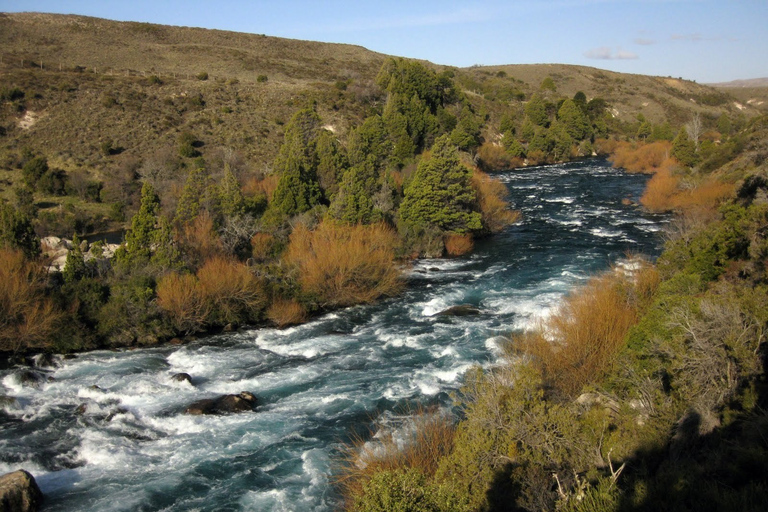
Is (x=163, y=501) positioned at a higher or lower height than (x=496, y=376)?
lower

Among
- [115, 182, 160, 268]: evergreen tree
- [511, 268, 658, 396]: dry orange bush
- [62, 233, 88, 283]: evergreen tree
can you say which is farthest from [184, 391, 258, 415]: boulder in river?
[62, 233, 88, 283]: evergreen tree

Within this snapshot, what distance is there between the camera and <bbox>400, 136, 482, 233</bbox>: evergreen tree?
44.8 m

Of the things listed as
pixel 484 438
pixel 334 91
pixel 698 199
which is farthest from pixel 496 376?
pixel 334 91

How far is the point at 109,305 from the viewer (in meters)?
28.4

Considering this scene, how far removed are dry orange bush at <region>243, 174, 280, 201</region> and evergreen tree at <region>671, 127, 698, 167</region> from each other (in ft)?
159

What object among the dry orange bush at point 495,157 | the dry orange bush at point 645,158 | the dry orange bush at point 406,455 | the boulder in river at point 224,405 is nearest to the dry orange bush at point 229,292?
the boulder in river at point 224,405

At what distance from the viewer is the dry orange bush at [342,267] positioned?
32969mm

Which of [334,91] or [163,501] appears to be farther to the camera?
[334,91]

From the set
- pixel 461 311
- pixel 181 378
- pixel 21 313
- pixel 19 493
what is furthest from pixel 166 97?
pixel 19 493

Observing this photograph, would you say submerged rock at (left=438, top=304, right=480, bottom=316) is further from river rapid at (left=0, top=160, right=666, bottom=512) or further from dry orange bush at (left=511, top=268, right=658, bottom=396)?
dry orange bush at (left=511, top=268, right=658, bottom=396)

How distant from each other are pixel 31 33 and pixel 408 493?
119 m

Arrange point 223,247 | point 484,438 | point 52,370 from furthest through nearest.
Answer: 1. point 223,247
2. point 52,370
3. point 484,438

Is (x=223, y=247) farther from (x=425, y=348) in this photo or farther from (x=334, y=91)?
(x=334, y=91)

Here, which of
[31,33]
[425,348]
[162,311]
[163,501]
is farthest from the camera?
[31,33]
